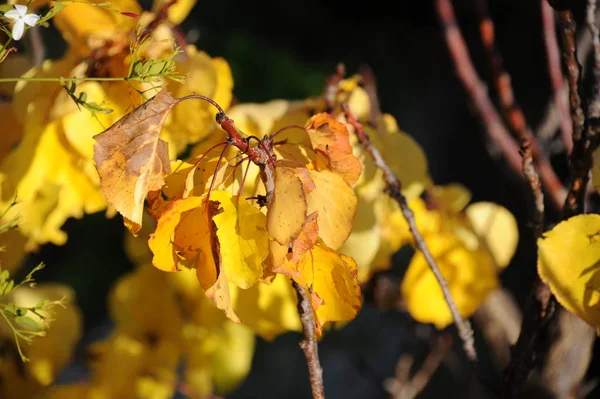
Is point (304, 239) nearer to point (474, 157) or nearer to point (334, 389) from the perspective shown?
point (334, 389)

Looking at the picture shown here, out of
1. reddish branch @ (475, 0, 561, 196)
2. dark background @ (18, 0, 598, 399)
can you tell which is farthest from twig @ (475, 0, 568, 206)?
dark background @ (18, 0, 598, 399)

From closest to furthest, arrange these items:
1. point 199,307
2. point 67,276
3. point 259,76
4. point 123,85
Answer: point 123,85 → point 199,307 → point 259,76 → point 67,276

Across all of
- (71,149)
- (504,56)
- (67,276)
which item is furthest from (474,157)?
(71,149)

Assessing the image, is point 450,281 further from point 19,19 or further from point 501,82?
point 19,19

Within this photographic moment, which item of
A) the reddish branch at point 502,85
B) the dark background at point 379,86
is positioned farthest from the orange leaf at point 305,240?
the dark background at point 379,86

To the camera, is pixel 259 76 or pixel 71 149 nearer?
pixel 71 149

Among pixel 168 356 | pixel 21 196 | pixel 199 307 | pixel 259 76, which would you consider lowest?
pixel 259 76
